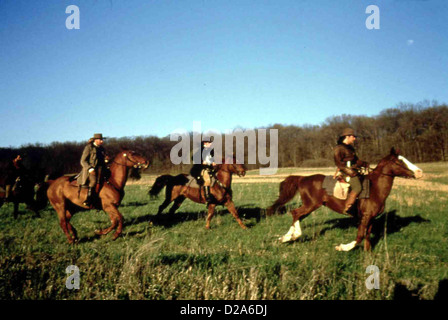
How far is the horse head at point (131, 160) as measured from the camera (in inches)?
337

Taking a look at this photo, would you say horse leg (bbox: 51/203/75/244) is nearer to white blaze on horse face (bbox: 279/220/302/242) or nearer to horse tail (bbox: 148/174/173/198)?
horse tail (bbox: 148/174/173/198)

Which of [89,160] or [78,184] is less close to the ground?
[89,160]

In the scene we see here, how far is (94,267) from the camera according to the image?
4562 mm

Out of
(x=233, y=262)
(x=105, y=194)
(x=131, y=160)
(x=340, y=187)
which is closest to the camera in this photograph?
(x=233, y=262)

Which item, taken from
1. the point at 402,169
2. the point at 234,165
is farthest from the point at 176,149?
the point at 402,169

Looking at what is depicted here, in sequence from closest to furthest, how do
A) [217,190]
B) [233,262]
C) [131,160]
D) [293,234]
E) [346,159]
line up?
[233,262] < [346,159] < [293,234] < [131,160] < [217,190]

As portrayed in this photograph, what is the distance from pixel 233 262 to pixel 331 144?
59.0 metres

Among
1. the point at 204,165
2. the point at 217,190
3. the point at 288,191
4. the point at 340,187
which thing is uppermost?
the point at 204,165

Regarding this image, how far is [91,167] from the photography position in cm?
817

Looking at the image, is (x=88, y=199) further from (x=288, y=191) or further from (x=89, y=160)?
(x=288, y=191)

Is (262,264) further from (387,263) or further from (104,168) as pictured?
(104,168)

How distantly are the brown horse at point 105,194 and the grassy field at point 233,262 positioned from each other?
1.70 feet

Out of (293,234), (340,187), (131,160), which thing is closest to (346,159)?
(340,187)

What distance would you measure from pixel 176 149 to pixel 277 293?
46.5 meters
